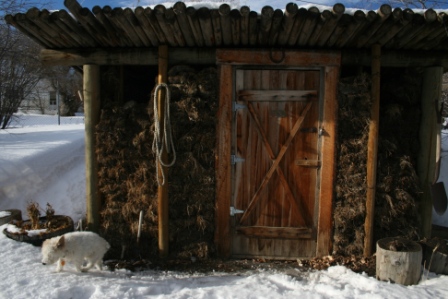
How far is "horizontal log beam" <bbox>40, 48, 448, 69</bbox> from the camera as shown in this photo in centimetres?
458

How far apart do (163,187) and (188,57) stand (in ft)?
5.75

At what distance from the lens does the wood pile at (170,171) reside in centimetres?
461

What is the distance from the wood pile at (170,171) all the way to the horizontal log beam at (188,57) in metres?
0.20

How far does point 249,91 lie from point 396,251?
2.62 m

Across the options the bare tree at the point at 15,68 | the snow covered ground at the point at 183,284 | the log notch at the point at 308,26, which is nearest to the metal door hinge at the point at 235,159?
the snow covered ground at the point at 183,284

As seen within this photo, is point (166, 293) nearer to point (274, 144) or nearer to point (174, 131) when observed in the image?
point (174, 131)

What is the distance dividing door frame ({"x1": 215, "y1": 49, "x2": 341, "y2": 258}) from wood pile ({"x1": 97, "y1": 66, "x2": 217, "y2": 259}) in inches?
4.3

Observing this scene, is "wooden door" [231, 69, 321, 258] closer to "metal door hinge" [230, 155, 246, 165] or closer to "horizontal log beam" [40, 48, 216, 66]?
"metal door hinge" [230, 155, 246, 165]

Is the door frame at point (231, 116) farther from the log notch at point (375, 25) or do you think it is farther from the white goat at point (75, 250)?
the white goat at point (75, 250)

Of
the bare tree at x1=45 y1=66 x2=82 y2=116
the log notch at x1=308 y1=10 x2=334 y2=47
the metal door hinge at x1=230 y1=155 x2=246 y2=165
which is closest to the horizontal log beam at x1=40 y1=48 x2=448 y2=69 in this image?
the log notch at x1=308 y1=10 x2=334 y2=47

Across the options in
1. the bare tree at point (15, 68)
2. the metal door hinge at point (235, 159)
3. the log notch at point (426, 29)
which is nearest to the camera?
the log notch at point (426, 29)

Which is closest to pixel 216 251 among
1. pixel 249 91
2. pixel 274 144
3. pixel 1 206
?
pixel 274 144

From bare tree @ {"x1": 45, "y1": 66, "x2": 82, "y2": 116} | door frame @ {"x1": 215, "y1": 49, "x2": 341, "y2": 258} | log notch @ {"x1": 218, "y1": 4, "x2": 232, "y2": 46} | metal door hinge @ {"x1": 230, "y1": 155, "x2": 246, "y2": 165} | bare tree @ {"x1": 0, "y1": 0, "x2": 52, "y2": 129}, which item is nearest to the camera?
log notch @ {"x1": 218, "y1": 4, "x2": 232, "y2": 46}

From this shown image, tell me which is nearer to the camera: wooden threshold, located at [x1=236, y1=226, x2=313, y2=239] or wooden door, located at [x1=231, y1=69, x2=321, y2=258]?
wooden door, located at [x1=231, y1=69, x2=321, y2=258]
